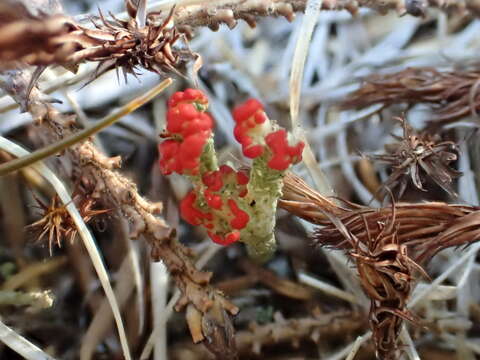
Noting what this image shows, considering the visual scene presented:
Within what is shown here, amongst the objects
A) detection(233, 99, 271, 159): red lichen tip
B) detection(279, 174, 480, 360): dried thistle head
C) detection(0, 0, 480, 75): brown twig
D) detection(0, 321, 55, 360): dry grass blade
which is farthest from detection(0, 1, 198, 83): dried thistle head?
detection(0, 321, 55, 360): dry grass blade

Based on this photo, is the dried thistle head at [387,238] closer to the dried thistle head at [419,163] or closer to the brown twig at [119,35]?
the dried thistle head at [419,163]

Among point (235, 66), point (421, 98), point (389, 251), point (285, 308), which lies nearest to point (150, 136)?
point (235, 66)

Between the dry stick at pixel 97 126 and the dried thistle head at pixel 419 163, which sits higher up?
the dry stick at pixel 97 126

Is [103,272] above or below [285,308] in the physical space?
above

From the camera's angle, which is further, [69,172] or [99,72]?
[69,172]

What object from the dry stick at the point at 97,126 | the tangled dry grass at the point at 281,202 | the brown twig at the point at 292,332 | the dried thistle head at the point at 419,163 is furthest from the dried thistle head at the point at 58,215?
the dried thistle head at the point at 419,163

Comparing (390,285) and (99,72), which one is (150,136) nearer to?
(99,72)

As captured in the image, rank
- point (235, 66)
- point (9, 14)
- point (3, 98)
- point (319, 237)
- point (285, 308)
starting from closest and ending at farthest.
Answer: point (9, 14) < point (319, 237) < point (3, 98) < point (285, 308) < point (235, 66)

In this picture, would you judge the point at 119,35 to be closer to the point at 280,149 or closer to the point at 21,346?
the point at 280,149
